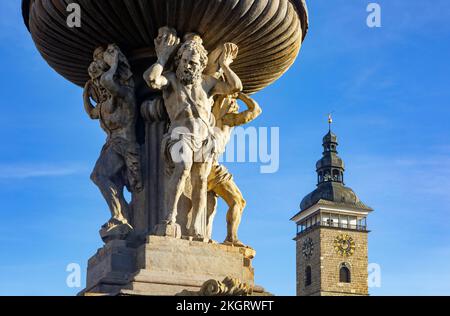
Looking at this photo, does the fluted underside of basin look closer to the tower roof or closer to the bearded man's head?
the bearded man's head

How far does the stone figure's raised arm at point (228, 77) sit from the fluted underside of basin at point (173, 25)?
178 millimetres

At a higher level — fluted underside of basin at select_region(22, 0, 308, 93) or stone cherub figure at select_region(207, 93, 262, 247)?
fluted underside of basin at select_region(22, 0, 308, 93)

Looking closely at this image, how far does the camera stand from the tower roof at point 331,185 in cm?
13450

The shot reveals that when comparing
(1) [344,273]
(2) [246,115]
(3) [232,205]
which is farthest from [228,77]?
(1) [344,273]

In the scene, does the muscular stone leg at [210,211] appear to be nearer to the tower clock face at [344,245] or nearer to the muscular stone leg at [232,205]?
the muscular stone leg at [232,205]

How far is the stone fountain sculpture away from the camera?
1225 cm

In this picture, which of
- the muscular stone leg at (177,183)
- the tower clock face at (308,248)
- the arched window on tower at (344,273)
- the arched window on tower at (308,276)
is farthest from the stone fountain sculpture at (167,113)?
the tower clock face at (308,248)

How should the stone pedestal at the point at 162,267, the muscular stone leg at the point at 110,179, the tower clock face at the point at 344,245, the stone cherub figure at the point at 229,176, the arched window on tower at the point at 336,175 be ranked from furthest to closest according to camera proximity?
the arched window on tower at the point at 336,175 → the tower clock face at the point at 344,245 → the stone cherub figure at the point at 229,176 → the muscular stone leg at the point at 110,179 → the stone pedestal at the point at 162,267

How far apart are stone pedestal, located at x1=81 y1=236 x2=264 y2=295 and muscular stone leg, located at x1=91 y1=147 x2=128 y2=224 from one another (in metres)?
0.57

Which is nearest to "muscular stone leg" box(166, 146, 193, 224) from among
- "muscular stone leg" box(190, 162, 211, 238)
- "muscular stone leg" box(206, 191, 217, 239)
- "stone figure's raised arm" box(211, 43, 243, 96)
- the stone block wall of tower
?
"muscular stone leg" box(190, 162, 211, 238)

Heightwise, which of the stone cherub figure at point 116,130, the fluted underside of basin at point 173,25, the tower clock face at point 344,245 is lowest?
A: the stone cherub figure at point 116,130
